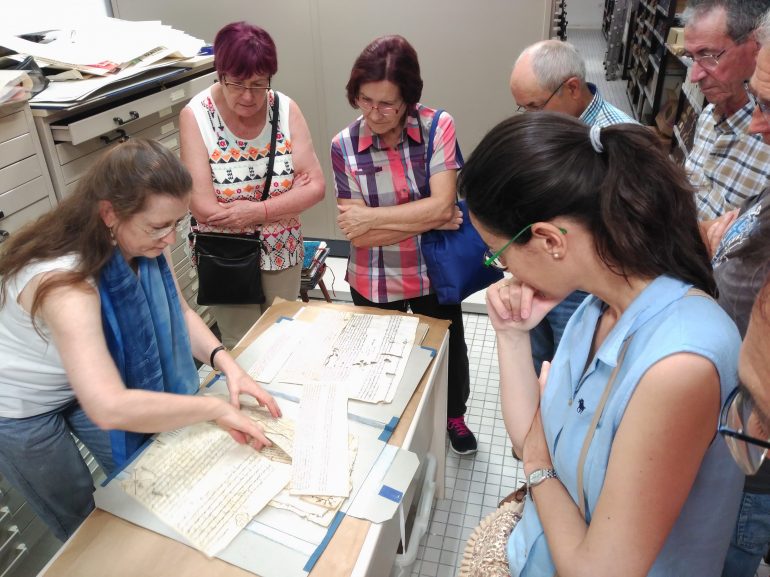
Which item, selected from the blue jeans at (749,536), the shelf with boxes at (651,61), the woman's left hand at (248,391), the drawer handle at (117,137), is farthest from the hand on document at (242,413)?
the shelf with boxes at (651,61)

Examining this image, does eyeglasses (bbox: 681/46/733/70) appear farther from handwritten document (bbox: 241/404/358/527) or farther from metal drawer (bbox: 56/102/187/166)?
metal drawer (bbox: 56/102/187/166)

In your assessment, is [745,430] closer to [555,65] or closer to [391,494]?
[391,494]

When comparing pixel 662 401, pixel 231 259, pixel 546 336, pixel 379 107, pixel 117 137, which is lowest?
pixel 546 336

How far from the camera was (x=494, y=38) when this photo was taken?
2963 mm

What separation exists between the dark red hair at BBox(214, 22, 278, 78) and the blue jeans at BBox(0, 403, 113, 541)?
1.11 meters

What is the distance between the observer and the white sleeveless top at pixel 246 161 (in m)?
1.91

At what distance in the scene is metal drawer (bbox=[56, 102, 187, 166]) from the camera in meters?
2.00

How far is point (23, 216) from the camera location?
1.86 m

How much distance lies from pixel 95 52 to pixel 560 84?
168cm

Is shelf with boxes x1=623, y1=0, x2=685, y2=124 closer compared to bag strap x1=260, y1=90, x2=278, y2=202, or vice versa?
bag strap x1=260, y1=90, x2=278, y2=202

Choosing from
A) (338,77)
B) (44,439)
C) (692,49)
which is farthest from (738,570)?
(338,77)

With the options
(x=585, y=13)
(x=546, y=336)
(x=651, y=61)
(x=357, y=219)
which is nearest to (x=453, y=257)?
(x=357, y=219)

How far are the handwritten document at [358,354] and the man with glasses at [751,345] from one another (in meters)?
0.77

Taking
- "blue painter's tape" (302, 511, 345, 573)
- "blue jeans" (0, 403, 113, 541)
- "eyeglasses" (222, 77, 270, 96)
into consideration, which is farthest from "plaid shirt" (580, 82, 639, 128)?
"blue jeans" (0, 403, 113, 541)
